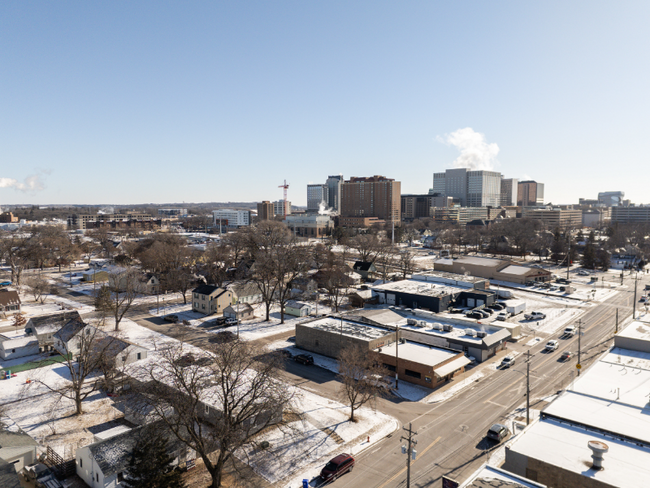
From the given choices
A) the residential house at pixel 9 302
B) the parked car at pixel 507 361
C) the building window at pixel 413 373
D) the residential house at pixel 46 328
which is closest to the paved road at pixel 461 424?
the parked car at pixel 507 361

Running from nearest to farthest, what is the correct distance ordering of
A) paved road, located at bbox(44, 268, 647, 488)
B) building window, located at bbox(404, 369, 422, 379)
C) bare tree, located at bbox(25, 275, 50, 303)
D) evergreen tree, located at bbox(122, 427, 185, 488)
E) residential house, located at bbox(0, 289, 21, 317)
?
evergreen tree, located at bbox(122, 427, 185, 488)
paved road, located at bbox(44, 268, 647, 488)
building window, located at bbox(404, 369, 422, 379)
residential house, located at bbox(0, 289, 21, 317)
bare tree, located at bbox(25, 275, 50, 303)

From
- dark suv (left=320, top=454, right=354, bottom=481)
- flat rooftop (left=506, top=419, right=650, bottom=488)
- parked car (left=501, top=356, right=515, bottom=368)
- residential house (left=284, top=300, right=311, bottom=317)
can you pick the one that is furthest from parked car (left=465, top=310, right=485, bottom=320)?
dark suv (left=320, top=454, right=354, bottom=481)

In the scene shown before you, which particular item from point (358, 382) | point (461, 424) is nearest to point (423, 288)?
point (358, 382)

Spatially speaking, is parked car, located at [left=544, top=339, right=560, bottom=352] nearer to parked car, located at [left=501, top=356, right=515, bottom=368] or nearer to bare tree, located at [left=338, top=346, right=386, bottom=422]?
parked car, located at [left=501, top=356, right=515, bottom=368]

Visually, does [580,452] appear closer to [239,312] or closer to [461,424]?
[461,424]

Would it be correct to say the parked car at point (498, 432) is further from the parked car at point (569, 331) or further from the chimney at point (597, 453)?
the parked car at point (569, 331)

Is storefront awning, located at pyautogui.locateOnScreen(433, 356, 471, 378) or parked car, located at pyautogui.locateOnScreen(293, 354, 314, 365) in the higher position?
storefront awning, located at pyautogui.locateOnScreen(433, 356, 471, 378)

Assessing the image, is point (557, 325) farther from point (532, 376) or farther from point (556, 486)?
point (556, 486)

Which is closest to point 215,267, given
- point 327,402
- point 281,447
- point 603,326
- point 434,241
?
point 327,402
